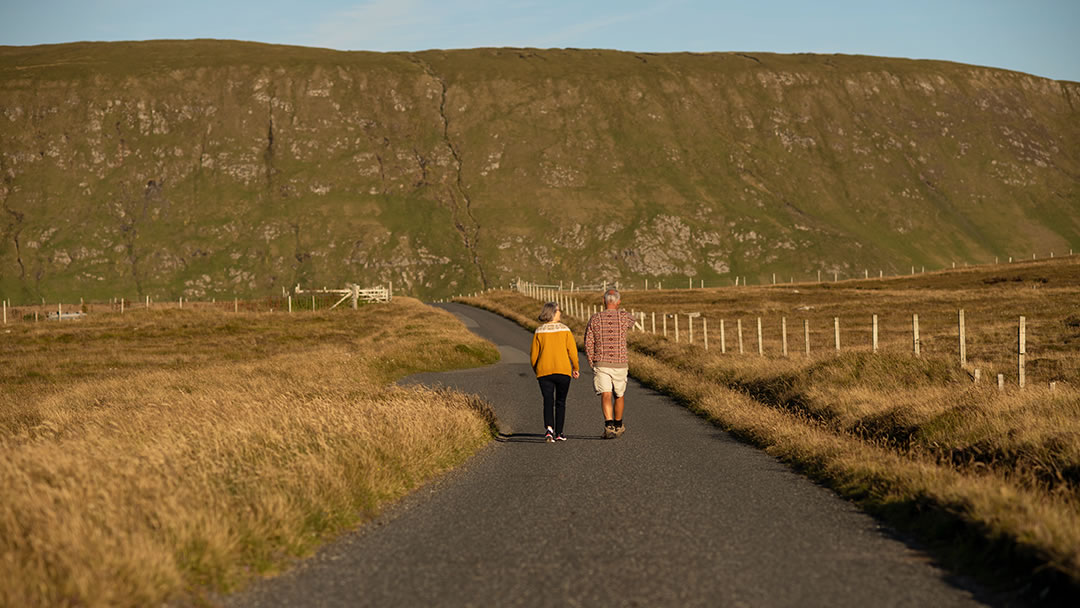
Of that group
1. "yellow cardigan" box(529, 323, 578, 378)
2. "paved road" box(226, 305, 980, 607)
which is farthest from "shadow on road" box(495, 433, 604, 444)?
"paved road" box(226, 305, 980, 607)

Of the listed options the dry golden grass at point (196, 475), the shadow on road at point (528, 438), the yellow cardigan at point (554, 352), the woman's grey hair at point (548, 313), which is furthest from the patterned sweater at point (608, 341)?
the dry golden grass at point (196, 475)

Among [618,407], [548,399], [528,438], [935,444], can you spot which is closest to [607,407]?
[618,407]

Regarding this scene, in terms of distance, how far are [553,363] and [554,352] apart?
7.4 inches

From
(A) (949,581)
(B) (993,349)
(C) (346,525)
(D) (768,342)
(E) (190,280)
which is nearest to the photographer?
(A) (949,581)

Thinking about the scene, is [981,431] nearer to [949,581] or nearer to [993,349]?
[949,581]

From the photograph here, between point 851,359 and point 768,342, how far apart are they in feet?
78.9

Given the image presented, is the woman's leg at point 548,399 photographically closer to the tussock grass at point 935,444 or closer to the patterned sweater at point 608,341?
the patterned sweater at point 608,341

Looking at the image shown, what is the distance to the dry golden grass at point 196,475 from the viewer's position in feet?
21.2

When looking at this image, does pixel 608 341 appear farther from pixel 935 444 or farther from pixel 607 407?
pixel 935 444

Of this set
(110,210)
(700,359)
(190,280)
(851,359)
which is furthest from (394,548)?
(110,210)

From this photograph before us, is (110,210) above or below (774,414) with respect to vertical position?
above

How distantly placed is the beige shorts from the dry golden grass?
2035 millimetres

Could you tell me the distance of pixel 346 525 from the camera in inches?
353

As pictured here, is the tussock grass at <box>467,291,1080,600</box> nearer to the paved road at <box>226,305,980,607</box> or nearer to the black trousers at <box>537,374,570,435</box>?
the paved road at <box>226,305,980,607</box>
